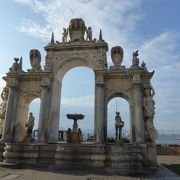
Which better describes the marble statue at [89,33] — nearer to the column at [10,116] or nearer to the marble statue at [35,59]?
the marble statue at [35,59]

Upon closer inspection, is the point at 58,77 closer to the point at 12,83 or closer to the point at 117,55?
the point at 12,83

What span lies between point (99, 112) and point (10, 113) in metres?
7.53

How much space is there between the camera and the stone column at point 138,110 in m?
18.3

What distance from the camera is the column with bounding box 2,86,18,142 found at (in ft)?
65.7

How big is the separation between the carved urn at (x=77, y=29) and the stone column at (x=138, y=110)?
21.1ft

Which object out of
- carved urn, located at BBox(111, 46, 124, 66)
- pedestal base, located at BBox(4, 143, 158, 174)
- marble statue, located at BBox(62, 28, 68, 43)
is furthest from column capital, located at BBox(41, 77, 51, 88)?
carved urn, located at BBox(111, 46, 124, 66)

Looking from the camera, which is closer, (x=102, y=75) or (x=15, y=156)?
(x=15, y=156)

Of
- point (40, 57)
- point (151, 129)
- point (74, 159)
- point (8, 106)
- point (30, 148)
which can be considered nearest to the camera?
point (74, 159)

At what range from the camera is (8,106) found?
20.5 m

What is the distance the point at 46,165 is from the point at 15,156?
7.39ft

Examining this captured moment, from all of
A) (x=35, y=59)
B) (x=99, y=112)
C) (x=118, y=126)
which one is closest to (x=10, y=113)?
(x=35, y=59)

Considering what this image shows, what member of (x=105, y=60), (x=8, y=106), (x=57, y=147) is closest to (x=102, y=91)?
(x=105, y=60)

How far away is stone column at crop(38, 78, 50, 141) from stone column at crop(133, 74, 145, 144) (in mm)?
7107

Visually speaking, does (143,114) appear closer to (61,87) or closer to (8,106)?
(61,87)
